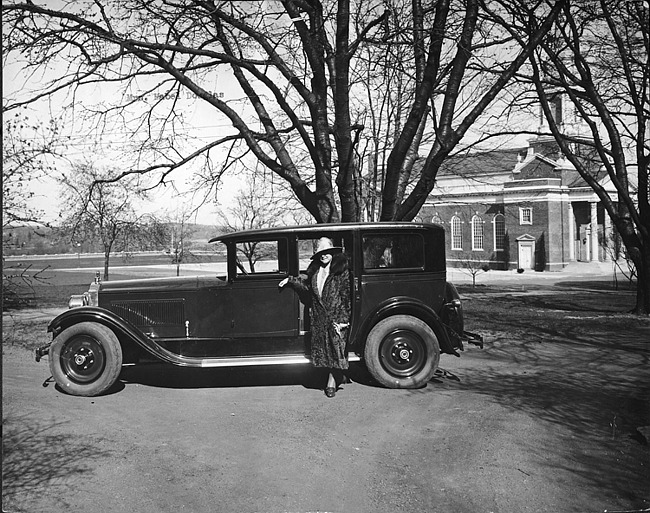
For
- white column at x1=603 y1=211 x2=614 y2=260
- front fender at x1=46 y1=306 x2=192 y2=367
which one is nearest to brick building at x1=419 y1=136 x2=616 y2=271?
white column at x1=603 y1=211 x2=614 y2=260

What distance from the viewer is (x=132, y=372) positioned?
584 centimetres

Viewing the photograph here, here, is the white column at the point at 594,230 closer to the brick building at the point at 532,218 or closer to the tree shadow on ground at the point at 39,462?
the brick building at the point at 532,218

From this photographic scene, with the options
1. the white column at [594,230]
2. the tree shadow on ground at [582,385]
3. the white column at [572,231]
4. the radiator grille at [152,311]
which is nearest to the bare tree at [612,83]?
the tree shadow on ground at [582,385]

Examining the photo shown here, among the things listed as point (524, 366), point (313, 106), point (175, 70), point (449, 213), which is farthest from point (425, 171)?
point (449, 213)

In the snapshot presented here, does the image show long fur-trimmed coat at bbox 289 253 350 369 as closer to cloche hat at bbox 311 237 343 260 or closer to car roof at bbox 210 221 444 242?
cloche hat at bbox 311 237 343 260

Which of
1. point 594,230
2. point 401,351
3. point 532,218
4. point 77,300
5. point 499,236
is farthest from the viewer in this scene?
point 532,218

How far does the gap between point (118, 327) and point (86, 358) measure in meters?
0.38

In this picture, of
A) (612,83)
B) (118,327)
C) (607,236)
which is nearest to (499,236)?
(607,236)

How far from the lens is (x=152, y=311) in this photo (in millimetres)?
5547

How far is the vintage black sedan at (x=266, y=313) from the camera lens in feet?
17.3

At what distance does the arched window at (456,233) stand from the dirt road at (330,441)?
1286 cm

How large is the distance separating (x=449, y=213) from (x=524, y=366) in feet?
36.9

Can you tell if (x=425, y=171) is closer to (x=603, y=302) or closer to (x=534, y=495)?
(x=534, y=495)

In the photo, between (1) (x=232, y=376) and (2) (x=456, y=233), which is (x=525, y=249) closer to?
(2) (x=456, y=233)
